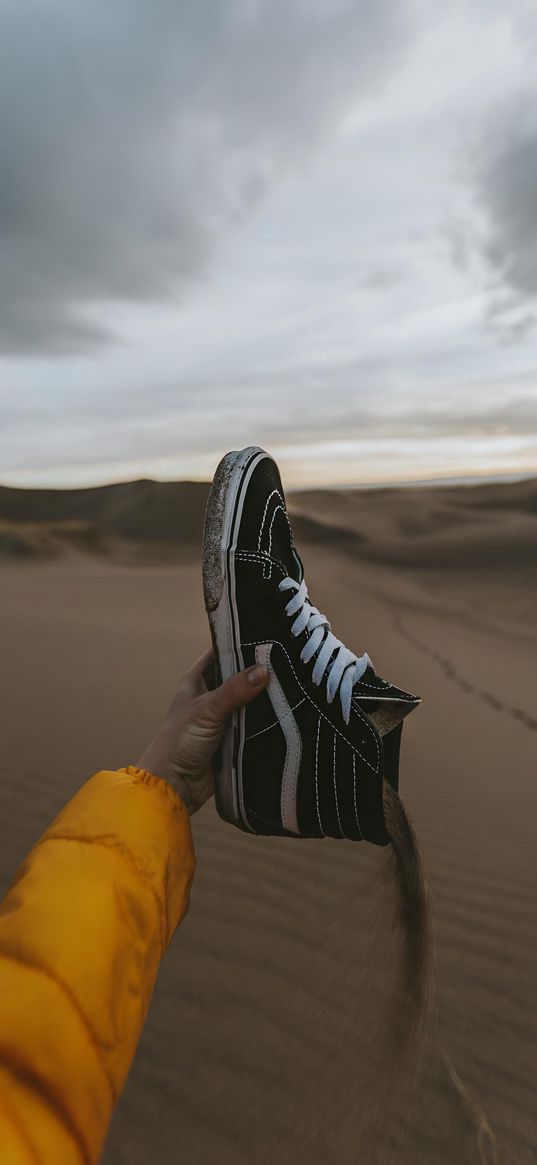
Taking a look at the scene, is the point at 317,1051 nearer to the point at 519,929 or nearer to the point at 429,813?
the point at 519,929

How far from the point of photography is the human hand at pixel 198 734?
4.21 feet

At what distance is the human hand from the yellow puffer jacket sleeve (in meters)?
0.23

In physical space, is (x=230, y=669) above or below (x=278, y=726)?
above

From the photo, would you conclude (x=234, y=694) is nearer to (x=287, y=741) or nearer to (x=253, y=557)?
(x=287, y=741)

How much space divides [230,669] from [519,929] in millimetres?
1019

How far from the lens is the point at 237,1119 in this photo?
109 cm

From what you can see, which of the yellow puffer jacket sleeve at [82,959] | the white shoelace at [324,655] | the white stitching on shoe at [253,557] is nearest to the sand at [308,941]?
the yellow puffer jacket sleeve at [82,959]

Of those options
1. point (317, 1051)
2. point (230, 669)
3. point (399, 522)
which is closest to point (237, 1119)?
point (317, 1051)

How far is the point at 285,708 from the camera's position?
1416 mm

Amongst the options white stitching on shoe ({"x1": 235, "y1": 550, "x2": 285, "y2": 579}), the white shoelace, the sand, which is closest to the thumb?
the white shoelace

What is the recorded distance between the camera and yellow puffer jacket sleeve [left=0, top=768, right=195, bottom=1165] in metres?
0.62

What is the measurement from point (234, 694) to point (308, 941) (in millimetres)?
662

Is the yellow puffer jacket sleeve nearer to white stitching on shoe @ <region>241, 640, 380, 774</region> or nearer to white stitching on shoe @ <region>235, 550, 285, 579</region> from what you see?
white stitching on shoe @ <region>241, 640, 380, 774</region>

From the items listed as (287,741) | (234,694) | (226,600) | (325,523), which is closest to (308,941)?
(287,741)
